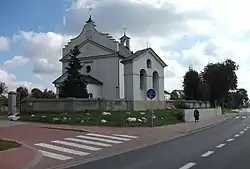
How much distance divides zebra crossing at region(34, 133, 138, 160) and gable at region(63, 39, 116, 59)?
44561mm

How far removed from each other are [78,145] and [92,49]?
168 feet

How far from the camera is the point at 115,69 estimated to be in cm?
→ 6669

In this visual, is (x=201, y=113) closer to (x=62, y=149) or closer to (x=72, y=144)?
(x=72, y=144)

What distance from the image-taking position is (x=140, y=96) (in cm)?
6159

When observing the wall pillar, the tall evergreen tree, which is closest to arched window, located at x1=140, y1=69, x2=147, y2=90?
the tall evergreen tree

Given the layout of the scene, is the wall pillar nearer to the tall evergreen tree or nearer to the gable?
the tall evergreen tree

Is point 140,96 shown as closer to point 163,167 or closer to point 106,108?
point 106,108

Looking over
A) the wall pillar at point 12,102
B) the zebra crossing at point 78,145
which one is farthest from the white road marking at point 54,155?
the wall pillar at point 12,102

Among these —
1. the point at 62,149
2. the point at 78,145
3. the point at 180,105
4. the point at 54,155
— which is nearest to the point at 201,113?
the point at 180,105

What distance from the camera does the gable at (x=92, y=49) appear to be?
68.5m

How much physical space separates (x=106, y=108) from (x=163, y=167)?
107 feet

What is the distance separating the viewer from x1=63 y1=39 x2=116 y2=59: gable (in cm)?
6854

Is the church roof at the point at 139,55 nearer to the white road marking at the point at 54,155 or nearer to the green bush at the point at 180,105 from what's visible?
the green bush at the point at 180,105

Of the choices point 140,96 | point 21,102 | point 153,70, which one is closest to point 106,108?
point 21,102
